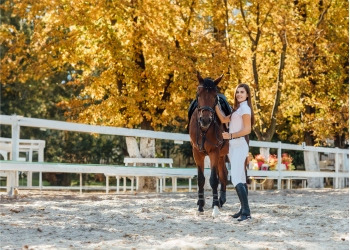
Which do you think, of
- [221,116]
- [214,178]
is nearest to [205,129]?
[221,116]

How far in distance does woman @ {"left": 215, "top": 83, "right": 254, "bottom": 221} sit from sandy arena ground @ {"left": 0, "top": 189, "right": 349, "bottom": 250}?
0.50m

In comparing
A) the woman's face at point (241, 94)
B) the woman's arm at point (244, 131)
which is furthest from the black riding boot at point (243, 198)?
the woman's face at point (241, 94)

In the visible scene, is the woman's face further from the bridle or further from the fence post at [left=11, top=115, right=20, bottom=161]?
the fence post at [left=11, top=115, right=20, bottom=161]

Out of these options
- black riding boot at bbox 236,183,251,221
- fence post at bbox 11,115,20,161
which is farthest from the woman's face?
fence post at bbox 11,115,20,161

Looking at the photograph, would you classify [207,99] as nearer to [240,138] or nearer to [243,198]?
[240,138]

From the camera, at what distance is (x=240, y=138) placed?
10.0 meters

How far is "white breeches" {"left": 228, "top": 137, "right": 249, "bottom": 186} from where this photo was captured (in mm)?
9949

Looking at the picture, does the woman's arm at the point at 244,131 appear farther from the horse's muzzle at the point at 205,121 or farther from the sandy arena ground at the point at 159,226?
the sandy arena ground at the point at 159,226

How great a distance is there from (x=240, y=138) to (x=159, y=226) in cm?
165

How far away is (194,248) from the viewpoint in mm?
7566

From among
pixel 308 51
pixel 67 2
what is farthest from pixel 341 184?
pixel 67 2

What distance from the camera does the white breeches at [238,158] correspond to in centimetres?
995

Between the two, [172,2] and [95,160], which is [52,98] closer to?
[95,160]

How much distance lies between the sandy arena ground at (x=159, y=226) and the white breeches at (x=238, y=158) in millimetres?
652
